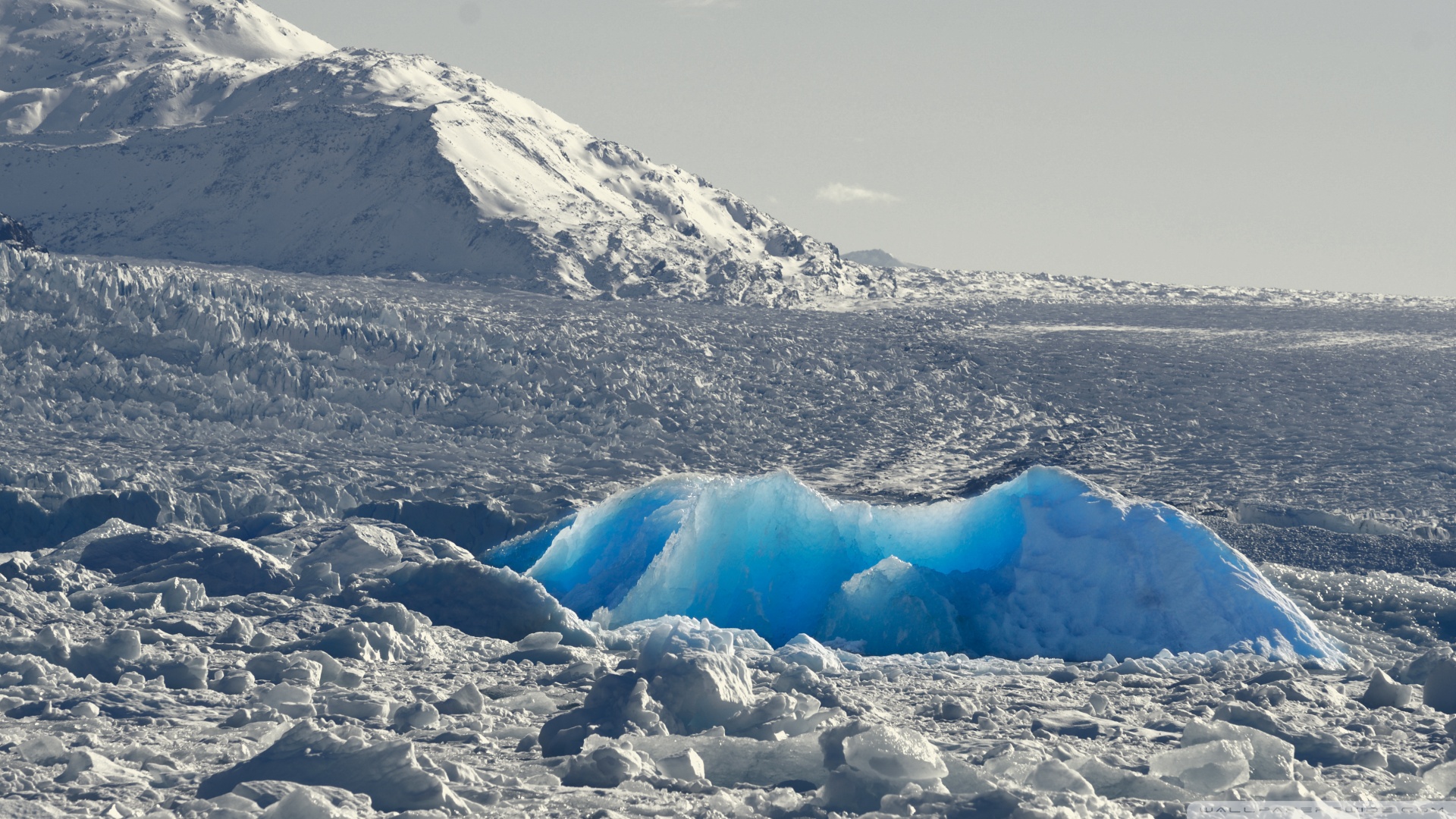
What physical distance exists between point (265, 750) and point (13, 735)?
4.24 ft

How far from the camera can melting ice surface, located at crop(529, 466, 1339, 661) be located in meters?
9.02

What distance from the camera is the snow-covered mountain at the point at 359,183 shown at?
3544 cm

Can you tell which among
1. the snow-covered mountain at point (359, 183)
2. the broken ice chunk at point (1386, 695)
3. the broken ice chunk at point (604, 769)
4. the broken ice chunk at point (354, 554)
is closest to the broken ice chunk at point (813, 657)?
the broken ice chunk at point (604, 769)

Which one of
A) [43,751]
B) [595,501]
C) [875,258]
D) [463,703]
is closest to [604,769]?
[463,703]

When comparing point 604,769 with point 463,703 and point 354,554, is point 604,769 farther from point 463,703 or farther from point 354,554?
point 354,554

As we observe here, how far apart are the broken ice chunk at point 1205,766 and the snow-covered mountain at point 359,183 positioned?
94.5 ft

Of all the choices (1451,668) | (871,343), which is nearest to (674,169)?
(871,343)

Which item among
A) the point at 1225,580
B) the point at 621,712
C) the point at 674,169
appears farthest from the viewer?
the point at 674,169

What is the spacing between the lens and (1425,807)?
16.0 ft

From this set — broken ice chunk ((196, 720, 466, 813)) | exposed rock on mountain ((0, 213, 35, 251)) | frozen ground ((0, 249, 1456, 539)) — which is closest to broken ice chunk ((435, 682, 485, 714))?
broken ice chunk ((196, 720, 466, 813))

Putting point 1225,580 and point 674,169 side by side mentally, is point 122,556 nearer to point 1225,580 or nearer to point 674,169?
point 1225,580

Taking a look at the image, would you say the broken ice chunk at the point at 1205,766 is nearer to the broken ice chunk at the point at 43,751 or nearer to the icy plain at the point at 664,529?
the icy plain at the point at 664,529

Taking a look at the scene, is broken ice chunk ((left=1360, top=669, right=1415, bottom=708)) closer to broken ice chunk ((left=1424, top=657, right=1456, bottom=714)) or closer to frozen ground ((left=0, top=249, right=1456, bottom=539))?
broken ice chunk ((left=1424, top=657, right=1456, bottom=714))

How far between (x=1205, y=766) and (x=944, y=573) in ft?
15.6
